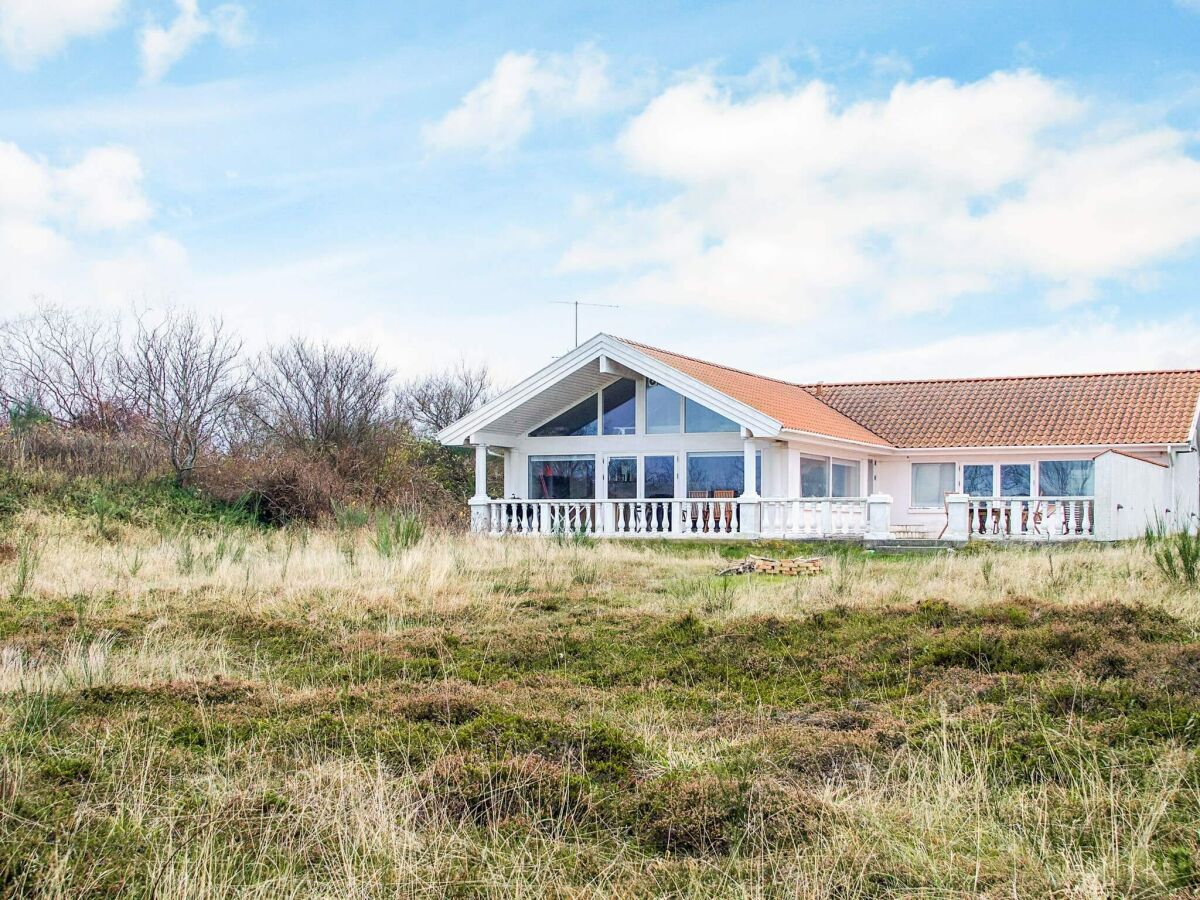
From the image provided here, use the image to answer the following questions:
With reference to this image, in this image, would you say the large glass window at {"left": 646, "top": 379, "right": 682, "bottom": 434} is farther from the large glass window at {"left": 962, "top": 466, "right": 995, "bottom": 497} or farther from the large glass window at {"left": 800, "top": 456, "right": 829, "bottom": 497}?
the large glass window at {"left": 962, "top": 466, "right": 995, "bottom": 497}

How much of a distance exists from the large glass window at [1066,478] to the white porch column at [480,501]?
11394mm

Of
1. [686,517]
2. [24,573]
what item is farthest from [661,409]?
[24,573]

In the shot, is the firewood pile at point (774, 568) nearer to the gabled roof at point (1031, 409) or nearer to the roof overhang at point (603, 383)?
the roof overhang at point (603, 383)

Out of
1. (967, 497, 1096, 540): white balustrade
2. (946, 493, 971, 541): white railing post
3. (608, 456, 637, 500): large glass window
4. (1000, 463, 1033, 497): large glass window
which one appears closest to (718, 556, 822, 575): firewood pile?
(946, 493, 971, 541): white railing post

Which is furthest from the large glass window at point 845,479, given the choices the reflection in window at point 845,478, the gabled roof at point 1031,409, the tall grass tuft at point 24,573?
the tall grass tuft at point 24,573

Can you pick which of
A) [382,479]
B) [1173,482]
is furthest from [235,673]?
[1173,482]

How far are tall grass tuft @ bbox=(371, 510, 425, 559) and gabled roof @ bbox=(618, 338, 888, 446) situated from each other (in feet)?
25.1

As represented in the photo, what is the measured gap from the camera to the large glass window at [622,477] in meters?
23.8

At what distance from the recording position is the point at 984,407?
1062 inches

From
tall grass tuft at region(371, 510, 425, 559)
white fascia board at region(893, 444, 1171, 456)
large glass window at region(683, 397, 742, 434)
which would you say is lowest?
tall grass tuft at region(371, 510, 425, 559)

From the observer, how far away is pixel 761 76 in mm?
14039

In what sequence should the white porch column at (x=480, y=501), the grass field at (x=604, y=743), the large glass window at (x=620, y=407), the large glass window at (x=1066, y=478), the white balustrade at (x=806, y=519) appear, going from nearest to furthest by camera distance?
the grass field at (x=604, y=743) < the white balustrade at (x=806, y=519) < the white porch column at (x=480, y=501) < the large glass window at (x=620, y=407) < the large glass window at (x=1066, y=478)

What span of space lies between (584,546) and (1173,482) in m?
12.7

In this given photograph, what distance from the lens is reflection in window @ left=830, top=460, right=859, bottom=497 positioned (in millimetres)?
25250
